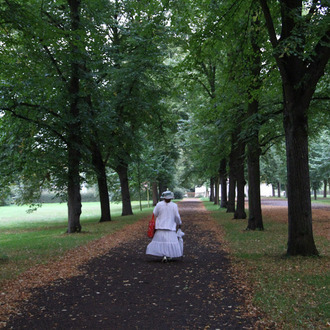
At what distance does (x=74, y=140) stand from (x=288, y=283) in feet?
37.0

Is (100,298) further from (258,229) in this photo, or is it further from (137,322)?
(258,229)

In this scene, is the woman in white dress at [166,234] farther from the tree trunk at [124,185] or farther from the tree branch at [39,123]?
the tree trunk at [124,185]

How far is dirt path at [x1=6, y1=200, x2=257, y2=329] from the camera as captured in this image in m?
4.71

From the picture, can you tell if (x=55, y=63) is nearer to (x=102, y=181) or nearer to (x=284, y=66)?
(x=102, y=181)

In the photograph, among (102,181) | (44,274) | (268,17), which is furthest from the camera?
(102,181)

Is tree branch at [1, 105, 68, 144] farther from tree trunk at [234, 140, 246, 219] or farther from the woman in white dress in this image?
tree trunk at [234, 140, 246, 219]

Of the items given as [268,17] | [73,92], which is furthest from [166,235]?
[73,92]

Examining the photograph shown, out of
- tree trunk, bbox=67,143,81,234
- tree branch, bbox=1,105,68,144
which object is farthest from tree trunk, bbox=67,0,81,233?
tree branch, bbox=1,105,68,144

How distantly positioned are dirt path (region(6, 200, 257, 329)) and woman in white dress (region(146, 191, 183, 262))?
0.27 m

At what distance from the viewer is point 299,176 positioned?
8.45 m

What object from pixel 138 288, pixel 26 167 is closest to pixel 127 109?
pixel 26 167

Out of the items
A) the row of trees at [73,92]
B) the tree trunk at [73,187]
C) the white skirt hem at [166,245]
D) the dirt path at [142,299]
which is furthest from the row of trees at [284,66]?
the tree trunk at [73,187]

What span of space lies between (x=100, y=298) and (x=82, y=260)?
12.4 ft

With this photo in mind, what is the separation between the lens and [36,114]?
14180 millimetres
